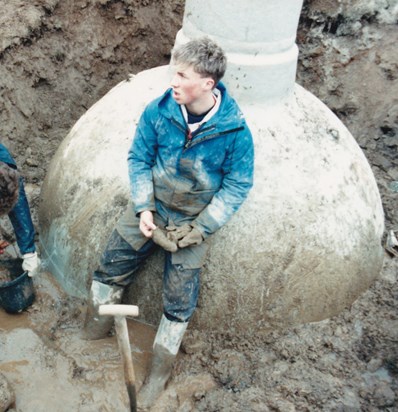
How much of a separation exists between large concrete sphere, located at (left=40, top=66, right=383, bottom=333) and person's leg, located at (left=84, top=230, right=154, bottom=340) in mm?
129

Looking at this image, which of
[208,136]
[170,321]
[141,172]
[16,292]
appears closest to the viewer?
[208,136]

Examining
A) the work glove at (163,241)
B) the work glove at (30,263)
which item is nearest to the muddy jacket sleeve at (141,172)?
the work glove at (163,241)

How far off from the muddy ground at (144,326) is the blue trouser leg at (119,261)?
0.46 m

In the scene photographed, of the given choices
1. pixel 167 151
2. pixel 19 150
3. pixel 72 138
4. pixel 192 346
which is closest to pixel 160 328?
pixel 192 346

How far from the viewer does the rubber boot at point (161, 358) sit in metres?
3.31

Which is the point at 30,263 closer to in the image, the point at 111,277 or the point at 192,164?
the point at 111,277

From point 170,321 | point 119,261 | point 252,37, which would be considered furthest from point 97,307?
point 252,37

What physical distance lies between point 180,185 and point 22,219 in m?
1.12

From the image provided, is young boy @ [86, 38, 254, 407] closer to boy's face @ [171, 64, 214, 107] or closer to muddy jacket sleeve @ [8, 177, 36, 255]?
boy's face @ [171, 64, 214, 107]

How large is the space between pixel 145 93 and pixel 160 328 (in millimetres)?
1540

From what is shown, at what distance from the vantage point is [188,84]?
9.12 ft

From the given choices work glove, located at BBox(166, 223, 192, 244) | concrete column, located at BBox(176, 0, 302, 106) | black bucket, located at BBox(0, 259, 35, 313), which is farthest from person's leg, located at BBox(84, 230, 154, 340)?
concrete column, located at BBox(176, 0, 302, 106)

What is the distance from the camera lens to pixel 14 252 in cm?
428

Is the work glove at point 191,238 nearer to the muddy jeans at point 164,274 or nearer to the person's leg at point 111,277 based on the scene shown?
the muddy jeans at point 164,274
